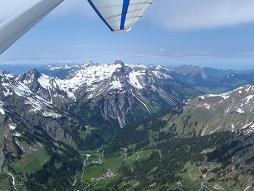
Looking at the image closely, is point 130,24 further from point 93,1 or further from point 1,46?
point 1,46

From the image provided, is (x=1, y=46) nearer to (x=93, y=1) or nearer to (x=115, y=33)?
(x=93, y=1)

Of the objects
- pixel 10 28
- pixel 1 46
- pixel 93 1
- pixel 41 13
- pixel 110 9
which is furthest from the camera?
pixel 110 9

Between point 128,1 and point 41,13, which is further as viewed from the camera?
point 128,1

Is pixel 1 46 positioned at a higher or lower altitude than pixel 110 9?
lower

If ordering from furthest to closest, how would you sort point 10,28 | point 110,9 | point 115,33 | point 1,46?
point 115,33 < point 110,9 < point 10,28 < point 1,46

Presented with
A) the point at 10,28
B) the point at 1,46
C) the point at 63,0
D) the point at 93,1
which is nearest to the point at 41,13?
the point at 63,0

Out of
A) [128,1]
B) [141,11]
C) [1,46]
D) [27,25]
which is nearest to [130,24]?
[141,11]
